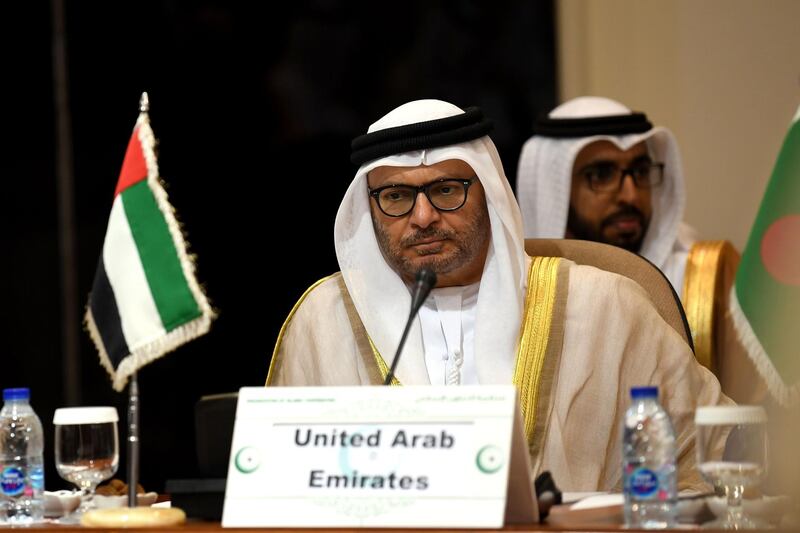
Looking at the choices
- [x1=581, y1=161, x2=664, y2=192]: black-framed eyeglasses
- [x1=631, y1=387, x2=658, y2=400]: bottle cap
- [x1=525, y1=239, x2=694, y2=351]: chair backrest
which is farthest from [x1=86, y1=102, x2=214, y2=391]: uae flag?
[x1=581, y1=161, x2=664, y2=192]: black-framed eyeglasses

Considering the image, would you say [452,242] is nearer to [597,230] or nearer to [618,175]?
[597,230]

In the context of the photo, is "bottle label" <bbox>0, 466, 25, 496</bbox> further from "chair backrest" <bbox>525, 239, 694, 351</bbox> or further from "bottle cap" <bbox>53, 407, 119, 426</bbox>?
"chair backrest" <bbox>525, 239, 694, 351</bbox>

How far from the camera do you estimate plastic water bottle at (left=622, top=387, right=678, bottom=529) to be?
2.13 m

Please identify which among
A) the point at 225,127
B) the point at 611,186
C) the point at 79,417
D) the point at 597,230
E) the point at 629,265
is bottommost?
the point at 79,417

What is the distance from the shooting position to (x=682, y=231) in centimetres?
514

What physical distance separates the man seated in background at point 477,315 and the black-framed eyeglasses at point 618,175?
5.62 feet

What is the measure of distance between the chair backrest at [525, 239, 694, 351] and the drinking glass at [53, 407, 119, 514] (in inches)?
54.7

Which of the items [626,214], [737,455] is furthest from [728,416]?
[626,214]

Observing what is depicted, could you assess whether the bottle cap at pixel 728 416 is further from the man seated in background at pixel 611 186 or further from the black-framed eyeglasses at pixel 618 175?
the black-framed eyeglasses at pixel 618 175

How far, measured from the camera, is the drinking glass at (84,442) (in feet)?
8.48

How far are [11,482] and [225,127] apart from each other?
326 centimetres

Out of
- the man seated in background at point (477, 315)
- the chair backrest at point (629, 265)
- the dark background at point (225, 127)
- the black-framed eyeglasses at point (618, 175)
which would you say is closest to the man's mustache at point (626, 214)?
the black-framed eyeglasses at point (618, 175)

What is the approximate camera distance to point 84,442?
261 cm

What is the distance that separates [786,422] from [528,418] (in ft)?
2.95
